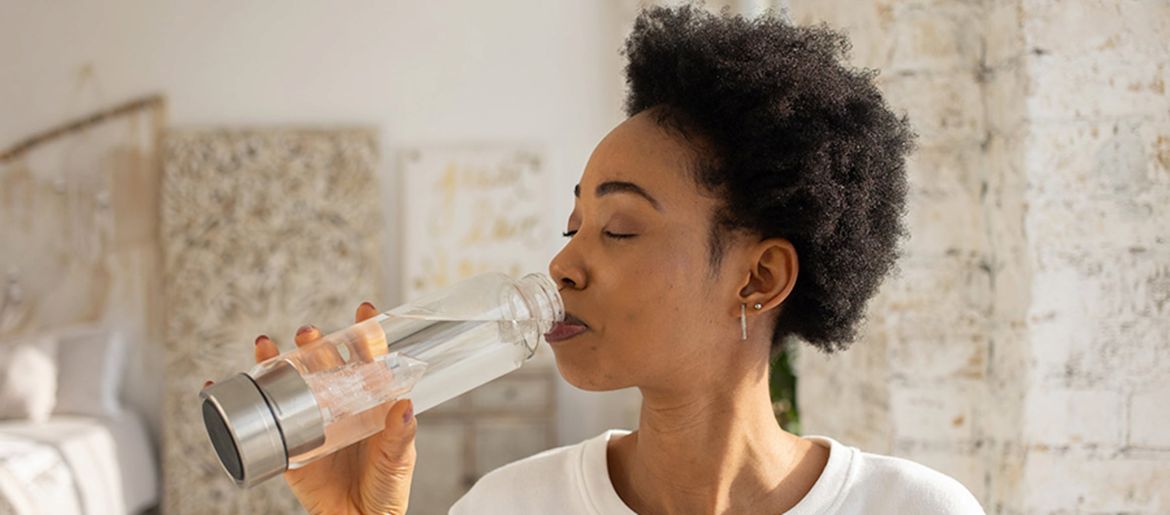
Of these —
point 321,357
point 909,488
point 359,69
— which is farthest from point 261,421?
point 359,69

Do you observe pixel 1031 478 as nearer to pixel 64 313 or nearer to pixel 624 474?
pixel 624 474

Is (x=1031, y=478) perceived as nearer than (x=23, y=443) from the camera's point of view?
Yes

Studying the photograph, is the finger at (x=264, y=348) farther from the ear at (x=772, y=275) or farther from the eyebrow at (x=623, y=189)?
the ear at (x=772, y=275)

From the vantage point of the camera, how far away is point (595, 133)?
5.33 m

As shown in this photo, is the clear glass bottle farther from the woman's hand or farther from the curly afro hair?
the curly afro hair

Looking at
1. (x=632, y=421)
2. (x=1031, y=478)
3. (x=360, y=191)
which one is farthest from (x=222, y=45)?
(x=1031, y=478)

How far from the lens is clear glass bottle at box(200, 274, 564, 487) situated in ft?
2.74

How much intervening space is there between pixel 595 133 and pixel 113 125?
2.25m

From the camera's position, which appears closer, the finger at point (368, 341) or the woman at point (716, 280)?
the finger at point (368, 341)

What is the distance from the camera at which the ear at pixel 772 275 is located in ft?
3.77

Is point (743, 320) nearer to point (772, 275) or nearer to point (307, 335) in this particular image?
point (772, 275)

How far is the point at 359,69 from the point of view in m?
5.25

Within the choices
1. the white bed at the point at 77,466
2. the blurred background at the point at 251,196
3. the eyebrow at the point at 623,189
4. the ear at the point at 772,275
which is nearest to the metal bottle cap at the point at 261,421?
the eyebrow at the point at 623,189

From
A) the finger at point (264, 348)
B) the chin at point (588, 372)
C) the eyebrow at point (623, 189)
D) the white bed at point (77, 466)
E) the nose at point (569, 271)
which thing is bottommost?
the white bed at point (77, 466)
